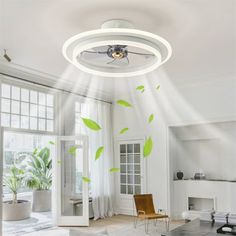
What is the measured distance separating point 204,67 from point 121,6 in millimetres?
2816

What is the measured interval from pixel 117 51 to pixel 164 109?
348 cm

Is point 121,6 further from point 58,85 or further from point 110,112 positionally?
point 110,112

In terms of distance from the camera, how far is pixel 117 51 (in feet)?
12.9

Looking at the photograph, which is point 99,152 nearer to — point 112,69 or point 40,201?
point 40,201

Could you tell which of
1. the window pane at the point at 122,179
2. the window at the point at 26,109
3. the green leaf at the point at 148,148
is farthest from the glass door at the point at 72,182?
the green leaf at the point at 148,148

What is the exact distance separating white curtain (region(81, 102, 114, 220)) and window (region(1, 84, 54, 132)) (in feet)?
3.58

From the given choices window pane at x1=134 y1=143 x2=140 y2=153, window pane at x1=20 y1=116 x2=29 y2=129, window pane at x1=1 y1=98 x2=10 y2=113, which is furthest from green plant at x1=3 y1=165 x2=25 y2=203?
window pane at x1=134 y1=143 x2=140 y2=153

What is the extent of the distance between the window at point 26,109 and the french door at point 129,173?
7.11 feet

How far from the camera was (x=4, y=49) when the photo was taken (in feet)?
15.3

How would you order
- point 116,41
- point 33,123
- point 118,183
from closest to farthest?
point 116,41
point 33,123
point 118,183

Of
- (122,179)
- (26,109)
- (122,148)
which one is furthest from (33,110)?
(122,179)

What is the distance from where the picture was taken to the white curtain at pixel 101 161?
7.25m

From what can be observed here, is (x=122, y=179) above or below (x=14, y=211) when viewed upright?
above

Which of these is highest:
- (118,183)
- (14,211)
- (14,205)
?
(118,183)
